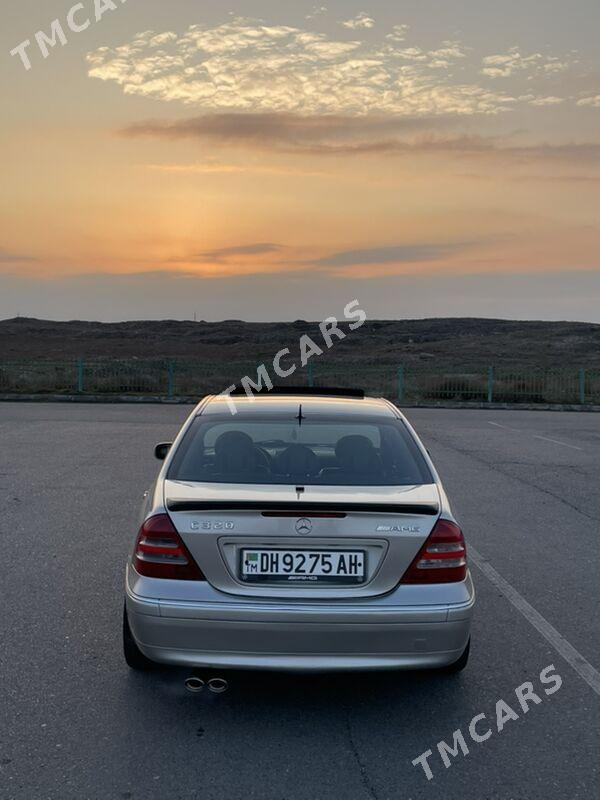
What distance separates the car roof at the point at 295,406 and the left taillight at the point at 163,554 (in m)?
1.22

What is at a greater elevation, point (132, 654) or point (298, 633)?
point (298, 633)

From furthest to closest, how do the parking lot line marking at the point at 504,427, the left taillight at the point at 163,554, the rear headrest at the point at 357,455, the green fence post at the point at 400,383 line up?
1. the green fence post at the point at 400,383
2. the parking lot line marking at the point at 504,427
3. the rear headrest at the point at 357,455
4. the left taillight at the point at 163,554

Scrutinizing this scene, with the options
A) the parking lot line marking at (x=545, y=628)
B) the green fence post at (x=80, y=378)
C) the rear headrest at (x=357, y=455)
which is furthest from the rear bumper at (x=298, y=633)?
the green fence post at (x=80, y=378)

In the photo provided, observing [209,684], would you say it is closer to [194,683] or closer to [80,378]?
[194,683]

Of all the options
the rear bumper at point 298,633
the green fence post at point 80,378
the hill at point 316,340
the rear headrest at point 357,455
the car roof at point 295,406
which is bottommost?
the hill at point 316,340

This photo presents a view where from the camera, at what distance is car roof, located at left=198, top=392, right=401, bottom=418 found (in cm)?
528

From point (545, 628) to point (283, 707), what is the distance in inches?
78.1

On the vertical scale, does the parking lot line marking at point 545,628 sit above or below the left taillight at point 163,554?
below

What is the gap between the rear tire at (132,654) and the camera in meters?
4.46

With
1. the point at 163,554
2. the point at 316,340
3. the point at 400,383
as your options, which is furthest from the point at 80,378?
the point at 316,340

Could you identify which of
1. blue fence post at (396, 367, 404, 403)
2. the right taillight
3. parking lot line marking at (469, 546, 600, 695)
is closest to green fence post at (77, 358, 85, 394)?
blue fence post at (396, 367, 404, 403)

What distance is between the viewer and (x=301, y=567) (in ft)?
13.0

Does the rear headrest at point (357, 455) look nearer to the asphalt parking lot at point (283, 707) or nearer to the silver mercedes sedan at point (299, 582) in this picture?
the silver mercedes sedan at point (299, 582)

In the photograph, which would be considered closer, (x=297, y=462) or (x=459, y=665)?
(x=459, y=665)
